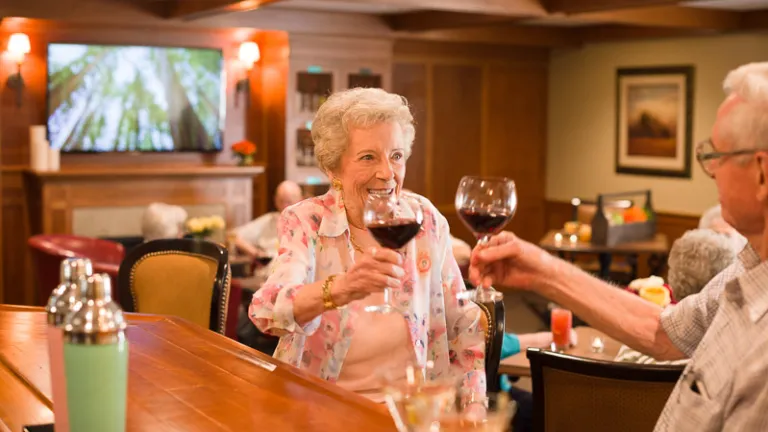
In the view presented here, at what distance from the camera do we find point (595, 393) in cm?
246

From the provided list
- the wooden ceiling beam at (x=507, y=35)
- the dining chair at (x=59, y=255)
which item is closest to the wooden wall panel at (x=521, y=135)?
the wooden ceiling beam at (x=507, y=35)

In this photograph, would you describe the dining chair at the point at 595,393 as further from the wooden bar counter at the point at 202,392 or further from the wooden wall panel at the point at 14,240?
the wooden wall panel at the point at 14,240

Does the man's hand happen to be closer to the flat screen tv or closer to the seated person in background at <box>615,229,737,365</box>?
the seated person in background at <box>615,229,737,365</box>

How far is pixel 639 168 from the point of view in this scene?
1016 cm

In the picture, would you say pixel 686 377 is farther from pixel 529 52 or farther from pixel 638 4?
pixel 529 52

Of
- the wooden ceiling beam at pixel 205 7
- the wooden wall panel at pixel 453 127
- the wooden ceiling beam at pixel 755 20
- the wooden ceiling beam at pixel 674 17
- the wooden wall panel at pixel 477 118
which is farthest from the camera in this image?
the wooden wall panel at pixel 453 127

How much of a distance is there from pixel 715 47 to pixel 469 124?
2602mm

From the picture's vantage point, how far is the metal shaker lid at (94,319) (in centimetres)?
146

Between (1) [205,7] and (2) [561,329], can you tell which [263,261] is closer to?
(1) [205,7]

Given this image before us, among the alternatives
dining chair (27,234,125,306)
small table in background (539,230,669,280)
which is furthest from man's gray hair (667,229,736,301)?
small table in background (539,230,669,280)

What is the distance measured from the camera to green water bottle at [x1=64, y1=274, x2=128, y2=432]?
146 cm

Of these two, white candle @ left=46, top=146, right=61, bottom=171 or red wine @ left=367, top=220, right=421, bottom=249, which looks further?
white candle @ left=46, top=146, right=61, bottom=171

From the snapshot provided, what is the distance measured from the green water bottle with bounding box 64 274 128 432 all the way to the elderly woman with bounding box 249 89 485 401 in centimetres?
95

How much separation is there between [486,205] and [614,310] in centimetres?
35
